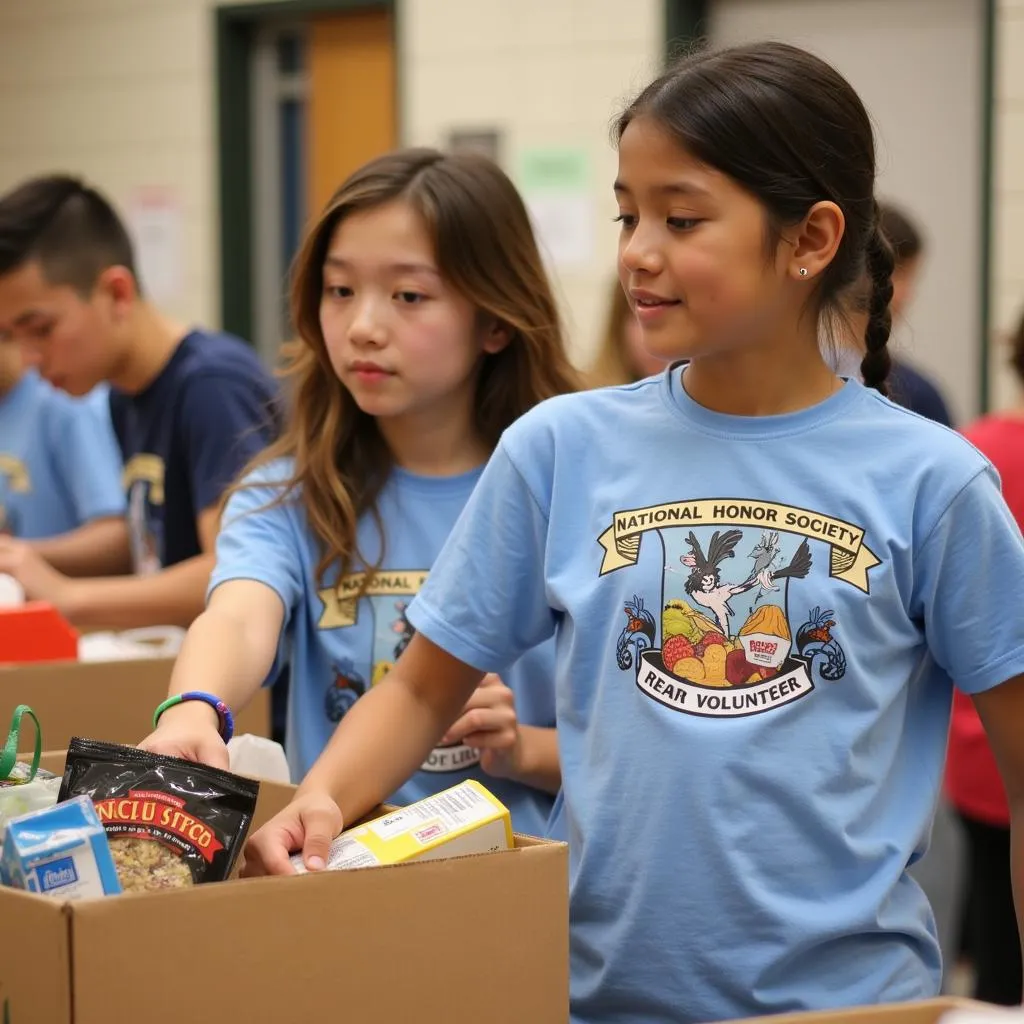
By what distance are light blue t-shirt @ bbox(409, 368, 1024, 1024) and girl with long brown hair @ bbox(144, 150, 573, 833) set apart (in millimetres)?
284

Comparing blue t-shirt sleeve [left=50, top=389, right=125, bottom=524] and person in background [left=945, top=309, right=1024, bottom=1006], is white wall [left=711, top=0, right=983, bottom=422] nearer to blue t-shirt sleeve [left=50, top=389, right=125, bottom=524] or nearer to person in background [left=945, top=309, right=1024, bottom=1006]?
person in background [left=945, top=309, right=1024, bottom=1006]

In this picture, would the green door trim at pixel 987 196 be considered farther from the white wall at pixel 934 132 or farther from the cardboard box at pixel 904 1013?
the cardboard box at pixel 904 1013

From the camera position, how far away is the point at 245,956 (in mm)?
972

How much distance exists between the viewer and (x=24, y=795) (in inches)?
45.8

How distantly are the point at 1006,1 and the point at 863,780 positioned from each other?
13.0ft

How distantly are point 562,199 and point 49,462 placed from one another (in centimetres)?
257

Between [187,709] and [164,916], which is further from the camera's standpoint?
[187,709]

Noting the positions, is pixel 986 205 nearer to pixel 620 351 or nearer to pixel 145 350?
pixel 620 351

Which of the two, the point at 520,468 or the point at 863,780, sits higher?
the point at 520,468

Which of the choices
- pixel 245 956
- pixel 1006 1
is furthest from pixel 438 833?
pixel 1006 1

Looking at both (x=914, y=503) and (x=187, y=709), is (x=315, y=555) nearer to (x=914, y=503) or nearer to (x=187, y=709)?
(x=187, y=709)

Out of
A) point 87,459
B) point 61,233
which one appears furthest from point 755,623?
point 87,459

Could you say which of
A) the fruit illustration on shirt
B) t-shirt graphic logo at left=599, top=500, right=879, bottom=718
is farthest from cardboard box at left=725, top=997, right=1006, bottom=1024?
the fruit illustration on shirt

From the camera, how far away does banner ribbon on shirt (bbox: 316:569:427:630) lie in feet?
5.50
